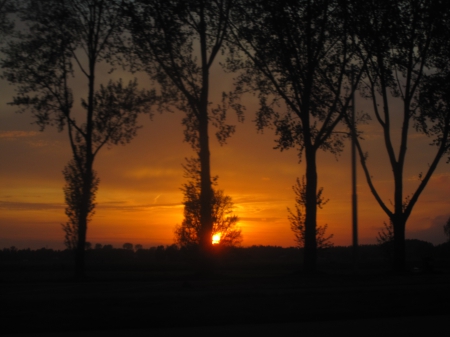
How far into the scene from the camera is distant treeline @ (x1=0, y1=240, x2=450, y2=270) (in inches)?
1827

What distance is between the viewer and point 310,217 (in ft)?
94.2

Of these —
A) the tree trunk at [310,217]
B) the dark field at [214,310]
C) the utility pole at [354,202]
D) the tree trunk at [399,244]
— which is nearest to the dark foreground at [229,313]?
the dark field at [214,310]

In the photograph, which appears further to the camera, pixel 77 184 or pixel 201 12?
pixel 77 184

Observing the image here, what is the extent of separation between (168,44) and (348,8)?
940 centimetres

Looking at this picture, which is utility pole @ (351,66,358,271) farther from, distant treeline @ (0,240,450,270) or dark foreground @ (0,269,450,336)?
dark foreground @ (0,269,450,336)

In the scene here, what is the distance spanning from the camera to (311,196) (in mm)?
28922

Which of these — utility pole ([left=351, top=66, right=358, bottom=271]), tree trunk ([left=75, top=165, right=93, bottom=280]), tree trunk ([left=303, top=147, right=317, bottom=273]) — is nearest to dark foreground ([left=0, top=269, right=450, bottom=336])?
tree trunk ([left=303, top=147, right=317, bottom=273])

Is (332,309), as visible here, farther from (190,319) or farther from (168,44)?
(168,44)

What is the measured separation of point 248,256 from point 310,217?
168 ft

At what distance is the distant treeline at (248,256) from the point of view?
4641 cm

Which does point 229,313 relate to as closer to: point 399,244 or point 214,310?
point 214,310

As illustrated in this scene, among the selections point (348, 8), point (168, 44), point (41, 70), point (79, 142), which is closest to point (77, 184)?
point (79, 142)

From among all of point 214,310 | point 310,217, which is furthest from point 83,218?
point 214,310

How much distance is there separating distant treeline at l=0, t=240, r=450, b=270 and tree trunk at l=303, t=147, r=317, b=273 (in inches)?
248
